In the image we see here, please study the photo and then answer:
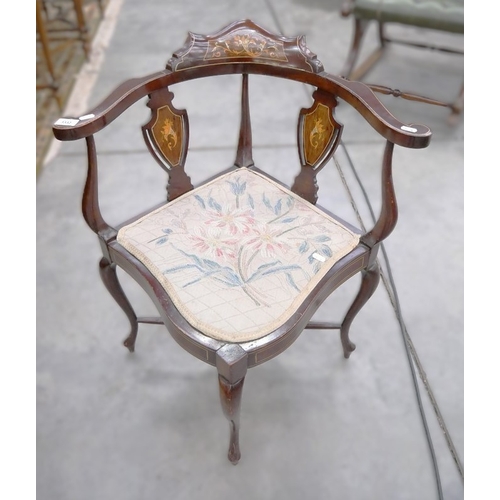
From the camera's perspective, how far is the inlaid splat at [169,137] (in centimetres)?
122

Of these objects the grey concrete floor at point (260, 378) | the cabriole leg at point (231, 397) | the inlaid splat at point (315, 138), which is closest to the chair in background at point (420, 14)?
the grey concrete floor at point (260, 378)

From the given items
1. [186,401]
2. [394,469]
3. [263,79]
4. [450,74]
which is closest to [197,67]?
[186,401]

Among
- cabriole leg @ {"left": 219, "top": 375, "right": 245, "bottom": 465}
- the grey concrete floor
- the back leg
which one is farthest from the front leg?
the back leg

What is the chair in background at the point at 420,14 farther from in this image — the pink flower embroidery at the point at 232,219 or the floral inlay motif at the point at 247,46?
the pink flower embroidery at the point at 232,219

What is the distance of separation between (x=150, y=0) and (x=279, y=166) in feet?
7.48

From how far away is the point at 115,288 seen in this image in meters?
1.32

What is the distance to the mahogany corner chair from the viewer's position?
39.9 inches

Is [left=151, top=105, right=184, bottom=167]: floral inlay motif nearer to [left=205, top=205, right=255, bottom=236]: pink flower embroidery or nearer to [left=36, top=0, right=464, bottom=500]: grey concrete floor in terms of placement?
[left=205, top=205, right=255, bottom=236]: pink flower embroidery

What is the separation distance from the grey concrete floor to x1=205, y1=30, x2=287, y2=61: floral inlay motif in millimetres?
858

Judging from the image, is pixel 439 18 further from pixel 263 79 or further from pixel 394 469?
pixel 394 469

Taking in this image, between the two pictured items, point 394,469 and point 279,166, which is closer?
point 394,469

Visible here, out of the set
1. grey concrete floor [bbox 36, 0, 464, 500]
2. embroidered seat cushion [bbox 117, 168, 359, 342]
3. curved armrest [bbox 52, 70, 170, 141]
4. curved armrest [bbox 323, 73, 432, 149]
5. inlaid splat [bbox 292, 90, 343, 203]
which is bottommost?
grey concrete floor [bbox 36, 0, 464, 500]

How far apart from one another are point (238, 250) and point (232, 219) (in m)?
0.11

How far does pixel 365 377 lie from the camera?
4.97 feet
